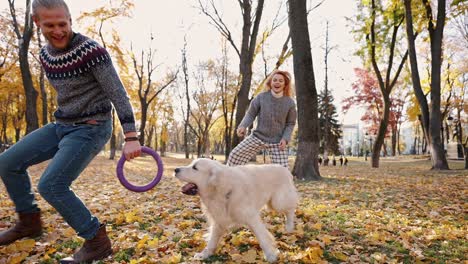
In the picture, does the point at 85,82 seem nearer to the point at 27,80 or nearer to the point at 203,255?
Result: the point at 203,255

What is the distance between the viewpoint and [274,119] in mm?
5199

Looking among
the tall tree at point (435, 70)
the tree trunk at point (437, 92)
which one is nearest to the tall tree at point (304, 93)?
the tall tree at point (435, 70)

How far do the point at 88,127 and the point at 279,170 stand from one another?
2.05 meters

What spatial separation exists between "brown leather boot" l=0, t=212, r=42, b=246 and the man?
24.4 inches

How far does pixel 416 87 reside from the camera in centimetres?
1523

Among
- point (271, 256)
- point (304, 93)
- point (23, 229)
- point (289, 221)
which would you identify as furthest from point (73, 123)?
point (304, 93)

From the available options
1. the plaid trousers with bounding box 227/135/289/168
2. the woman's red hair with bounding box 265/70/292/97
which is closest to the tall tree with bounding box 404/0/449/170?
the woman's red hair with bounding box 265/70/292/97

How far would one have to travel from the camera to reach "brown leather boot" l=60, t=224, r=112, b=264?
286 centimetres

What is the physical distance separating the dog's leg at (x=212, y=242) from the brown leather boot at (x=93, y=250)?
80cm

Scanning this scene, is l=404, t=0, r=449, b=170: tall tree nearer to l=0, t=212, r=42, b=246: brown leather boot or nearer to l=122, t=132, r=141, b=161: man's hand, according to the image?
l=122, t=132, r=141, b=161: man's hand

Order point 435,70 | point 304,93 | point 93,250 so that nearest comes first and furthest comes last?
point 93,250, point 304,93, point 435,70

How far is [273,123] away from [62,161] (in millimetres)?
3160

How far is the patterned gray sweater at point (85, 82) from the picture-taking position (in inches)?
111

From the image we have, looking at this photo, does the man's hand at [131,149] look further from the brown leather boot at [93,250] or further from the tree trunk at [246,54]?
the tree trunk at [246,54]
